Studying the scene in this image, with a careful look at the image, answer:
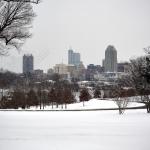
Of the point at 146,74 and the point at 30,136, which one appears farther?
the point at 146,74

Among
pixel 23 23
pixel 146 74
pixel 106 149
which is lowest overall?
pixel 106 149

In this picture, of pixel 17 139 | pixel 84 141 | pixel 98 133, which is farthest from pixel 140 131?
pixel 17 139

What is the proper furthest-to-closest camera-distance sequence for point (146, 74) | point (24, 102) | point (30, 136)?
point (24, 102) < point (146, 74) < point (30, 136)

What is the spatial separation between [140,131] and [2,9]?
Result: 33.3 ft

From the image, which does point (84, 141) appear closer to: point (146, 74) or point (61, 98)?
point (146, 74)

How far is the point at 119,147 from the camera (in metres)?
12.0

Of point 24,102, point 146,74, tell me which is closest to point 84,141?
point 146,74

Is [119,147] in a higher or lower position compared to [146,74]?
lower

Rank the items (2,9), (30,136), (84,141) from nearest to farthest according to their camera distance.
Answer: (84,141) → (30,136) → (2,9)

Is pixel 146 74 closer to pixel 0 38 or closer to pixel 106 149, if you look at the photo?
pixel 0 38

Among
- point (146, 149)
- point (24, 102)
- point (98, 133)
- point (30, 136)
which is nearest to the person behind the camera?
point (146, 149)

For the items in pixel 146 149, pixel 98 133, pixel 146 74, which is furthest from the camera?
pixel 146 74

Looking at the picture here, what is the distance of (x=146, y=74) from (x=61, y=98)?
50500mm

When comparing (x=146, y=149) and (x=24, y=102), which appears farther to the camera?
(x=24, y=102)
